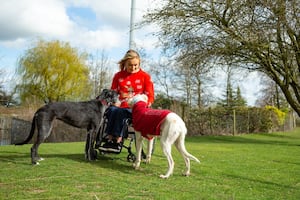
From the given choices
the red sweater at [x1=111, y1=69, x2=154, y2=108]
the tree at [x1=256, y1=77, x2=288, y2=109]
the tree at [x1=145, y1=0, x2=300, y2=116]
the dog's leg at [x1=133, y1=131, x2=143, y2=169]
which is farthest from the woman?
the tree at [x1=256, y1=77, x2=288, y2=109]

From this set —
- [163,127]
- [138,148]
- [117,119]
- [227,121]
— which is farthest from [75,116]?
[227,121]

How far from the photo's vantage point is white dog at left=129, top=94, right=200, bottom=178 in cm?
514

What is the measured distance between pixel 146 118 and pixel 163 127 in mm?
384

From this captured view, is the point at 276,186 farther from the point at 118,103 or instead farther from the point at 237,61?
the point at 237,61

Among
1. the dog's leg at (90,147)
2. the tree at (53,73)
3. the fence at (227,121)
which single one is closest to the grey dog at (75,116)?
the dog's leg at (90,147)

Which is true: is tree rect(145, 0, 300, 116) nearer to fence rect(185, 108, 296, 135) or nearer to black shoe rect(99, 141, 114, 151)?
fence rect(185, 108, 296, 135)

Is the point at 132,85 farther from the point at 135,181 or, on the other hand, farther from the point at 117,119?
the point at 135,181

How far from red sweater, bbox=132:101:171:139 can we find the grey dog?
93 cm

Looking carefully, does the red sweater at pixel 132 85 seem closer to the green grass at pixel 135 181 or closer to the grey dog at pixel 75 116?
the grey dog at pixel 75 116

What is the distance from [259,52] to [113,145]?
881 cm

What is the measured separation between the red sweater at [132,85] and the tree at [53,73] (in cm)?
2697

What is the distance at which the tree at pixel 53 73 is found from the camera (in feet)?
107

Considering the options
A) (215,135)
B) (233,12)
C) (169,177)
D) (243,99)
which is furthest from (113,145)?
(243,99)

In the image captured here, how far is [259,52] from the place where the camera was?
42.8ft
